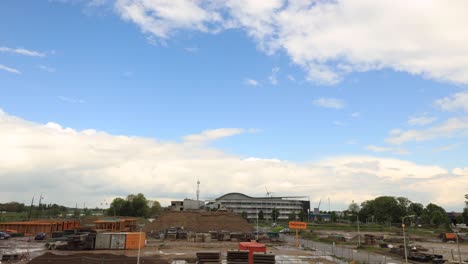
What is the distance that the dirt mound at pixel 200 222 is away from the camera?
104 metres

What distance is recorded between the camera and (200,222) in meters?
108

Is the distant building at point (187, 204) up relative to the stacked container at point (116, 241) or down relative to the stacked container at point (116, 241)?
up

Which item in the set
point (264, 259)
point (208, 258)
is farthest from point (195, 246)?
point (264, 259)

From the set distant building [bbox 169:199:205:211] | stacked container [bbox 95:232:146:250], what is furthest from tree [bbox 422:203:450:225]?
stacked container [bbox 95:232:146:250]

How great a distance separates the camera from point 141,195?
170 meters

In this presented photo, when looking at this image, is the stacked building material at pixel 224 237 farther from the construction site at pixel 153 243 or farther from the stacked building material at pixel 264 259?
the stacked building material at pixel 264 259

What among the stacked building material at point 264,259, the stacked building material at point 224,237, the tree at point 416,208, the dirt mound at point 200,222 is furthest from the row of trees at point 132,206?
the stacked building material at point 264,259

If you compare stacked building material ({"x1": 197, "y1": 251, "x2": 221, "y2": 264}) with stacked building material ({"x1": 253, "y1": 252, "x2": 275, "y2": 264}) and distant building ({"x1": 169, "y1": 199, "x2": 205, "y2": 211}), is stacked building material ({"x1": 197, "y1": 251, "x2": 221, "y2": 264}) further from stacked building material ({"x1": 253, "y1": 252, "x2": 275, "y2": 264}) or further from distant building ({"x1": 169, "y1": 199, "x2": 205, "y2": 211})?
distant building ({"x1": 169, "y1": 199, "x2": 205, "y2": 211})

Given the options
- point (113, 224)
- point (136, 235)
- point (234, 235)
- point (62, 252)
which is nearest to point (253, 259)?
point (136, 235)

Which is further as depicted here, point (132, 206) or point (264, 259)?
point (132, 206)

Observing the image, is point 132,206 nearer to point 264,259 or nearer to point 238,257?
point 238,257

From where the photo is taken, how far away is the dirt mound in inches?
4097

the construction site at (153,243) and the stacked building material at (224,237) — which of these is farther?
the stacked building material at (224,237)

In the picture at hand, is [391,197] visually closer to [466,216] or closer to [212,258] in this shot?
[466,216]
